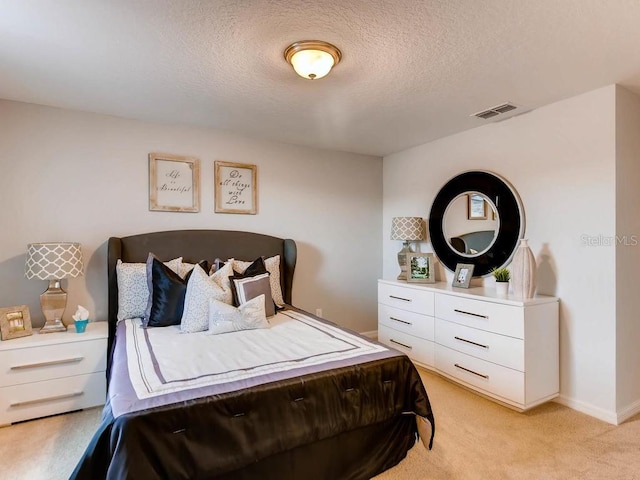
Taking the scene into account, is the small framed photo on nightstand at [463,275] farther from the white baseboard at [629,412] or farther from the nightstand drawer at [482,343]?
the white baseboard at [629,412]

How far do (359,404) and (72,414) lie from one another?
2.09m

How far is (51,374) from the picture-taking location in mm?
2471

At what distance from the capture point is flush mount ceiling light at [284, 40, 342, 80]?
1953mm

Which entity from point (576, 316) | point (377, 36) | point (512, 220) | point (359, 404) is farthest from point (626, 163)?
point (359, 404)

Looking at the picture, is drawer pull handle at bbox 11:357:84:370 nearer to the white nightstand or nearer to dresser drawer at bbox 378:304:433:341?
the white nightstand

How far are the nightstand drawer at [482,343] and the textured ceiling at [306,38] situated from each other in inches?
70.1

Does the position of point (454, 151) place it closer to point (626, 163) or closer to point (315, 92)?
point (626, 163)

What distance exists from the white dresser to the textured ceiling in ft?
5.08

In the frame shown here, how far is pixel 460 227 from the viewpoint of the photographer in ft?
11.7

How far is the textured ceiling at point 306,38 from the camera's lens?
1.69m

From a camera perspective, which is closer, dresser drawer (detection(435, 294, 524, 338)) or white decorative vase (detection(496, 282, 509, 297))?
dresser drawer (detection(435, 294, 524, 338))

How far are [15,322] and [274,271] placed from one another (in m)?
1.97

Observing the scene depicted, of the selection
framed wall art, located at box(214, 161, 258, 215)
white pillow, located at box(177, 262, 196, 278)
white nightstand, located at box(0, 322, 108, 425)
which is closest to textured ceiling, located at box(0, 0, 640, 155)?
framed wall art, located at box(214, 161, 258, 215)

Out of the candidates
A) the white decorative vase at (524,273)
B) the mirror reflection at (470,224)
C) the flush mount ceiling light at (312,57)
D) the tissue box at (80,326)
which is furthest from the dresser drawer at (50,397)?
the mirror reflection at (470,224)
